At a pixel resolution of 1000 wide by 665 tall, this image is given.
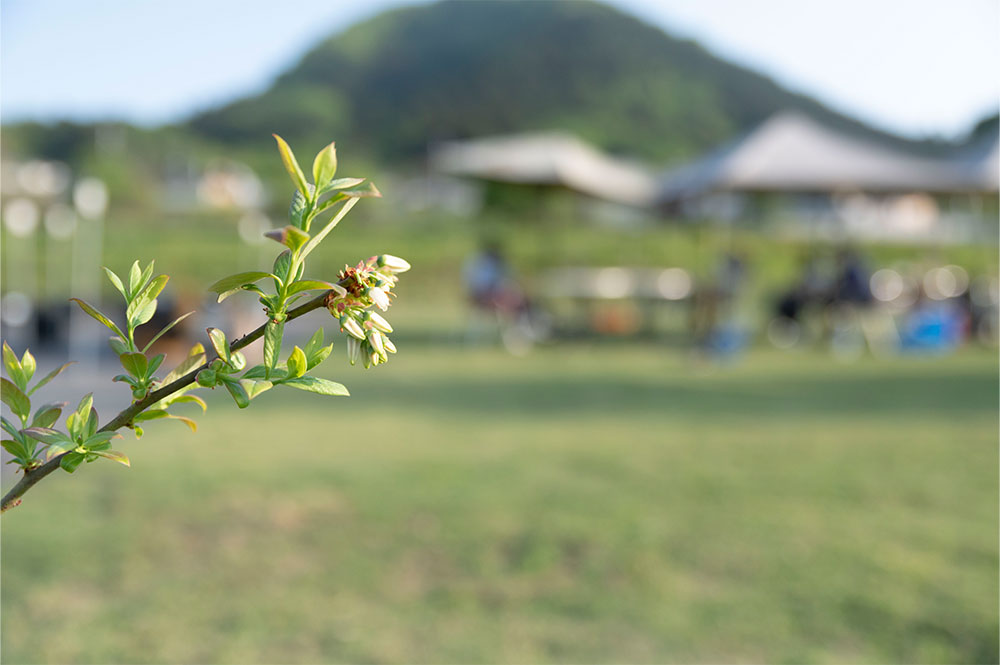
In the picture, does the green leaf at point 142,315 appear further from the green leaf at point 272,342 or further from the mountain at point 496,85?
the mountain at point 496,85

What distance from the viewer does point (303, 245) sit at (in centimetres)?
32

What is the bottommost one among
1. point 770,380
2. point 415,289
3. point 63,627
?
point 63,627

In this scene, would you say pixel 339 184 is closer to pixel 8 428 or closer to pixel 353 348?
pixel 353 348

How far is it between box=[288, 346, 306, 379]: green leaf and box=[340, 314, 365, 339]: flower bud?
3 cm

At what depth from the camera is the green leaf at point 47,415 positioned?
1.38 feet

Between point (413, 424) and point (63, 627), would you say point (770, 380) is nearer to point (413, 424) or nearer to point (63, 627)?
point (413, 424)

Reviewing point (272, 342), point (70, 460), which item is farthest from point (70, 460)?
point (272, 342)

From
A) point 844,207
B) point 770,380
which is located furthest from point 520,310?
point 844,207

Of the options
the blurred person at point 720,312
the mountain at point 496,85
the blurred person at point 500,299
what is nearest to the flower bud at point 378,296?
the blurred person at point 720,312

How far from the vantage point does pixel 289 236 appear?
0.31 m

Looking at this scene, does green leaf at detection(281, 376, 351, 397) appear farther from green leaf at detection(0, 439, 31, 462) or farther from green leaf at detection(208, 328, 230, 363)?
green leaf at detection(0, 439, 31, 462)

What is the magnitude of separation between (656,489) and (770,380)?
130 inches

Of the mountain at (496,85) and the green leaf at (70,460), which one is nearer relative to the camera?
the green leaf at (70,460)

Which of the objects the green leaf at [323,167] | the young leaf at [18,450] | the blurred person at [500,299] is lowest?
the young leaf at [18,450]
